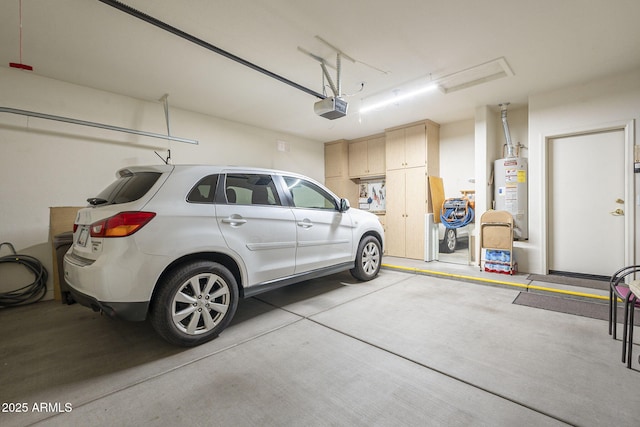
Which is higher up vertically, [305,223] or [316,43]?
[316,43]

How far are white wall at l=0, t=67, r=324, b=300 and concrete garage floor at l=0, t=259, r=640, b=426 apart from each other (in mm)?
1264

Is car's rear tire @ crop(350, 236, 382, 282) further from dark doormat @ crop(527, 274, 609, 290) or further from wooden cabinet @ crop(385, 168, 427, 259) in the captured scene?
dark doormat @ crop(527, 274, 609, 290)

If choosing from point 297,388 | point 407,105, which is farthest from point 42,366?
point 407,105

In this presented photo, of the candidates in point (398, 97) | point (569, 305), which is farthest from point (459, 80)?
point (569, 305)

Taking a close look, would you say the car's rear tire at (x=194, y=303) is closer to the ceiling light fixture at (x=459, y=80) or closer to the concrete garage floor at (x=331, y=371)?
the concrete garage floor at (x=331, y=371)

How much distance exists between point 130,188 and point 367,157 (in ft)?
18.1

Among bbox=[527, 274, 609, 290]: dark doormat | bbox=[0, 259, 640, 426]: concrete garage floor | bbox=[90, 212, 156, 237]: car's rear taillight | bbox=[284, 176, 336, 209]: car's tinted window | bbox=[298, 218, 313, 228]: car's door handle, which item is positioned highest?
bbox=[284, 176, 336, 209]: car's tinted window

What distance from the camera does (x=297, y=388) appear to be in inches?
66.6

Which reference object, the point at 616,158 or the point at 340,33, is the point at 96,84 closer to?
the point at 340,33

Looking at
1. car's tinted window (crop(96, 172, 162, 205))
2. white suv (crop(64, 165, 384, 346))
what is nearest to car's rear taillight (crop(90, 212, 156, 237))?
white suv (crop(64, 165, 384, 346))

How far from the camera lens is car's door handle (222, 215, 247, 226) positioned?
2.42m

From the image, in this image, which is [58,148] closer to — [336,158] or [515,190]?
[336,158]

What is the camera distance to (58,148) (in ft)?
12.0

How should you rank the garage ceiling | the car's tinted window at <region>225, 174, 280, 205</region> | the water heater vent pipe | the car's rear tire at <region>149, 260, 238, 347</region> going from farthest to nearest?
the water heater vent pipe
the car's tinted window at <region>225, 174, 280, 205</region>
the garage ceiling
the car's rear tire at <region>149, 260, 238, 347</region>
